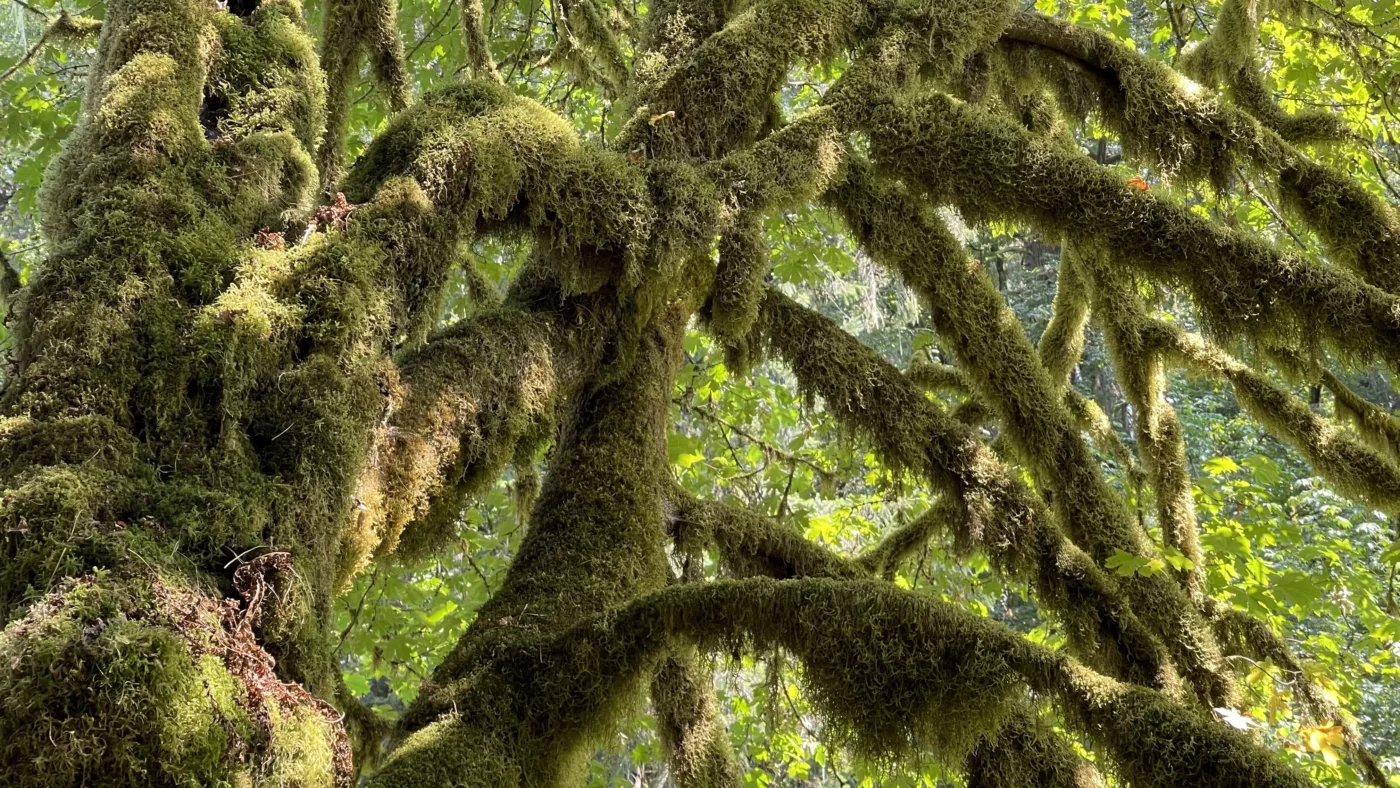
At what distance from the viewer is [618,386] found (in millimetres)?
3566

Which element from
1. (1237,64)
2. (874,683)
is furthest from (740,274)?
(1237,64)

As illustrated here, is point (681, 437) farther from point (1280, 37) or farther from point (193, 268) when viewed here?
point (1280, 37)

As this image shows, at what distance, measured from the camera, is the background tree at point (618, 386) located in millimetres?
1997

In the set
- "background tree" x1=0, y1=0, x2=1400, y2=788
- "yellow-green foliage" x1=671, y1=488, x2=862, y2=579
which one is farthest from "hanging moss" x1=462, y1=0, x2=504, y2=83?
"yellow-green foliage" x1=671, y1=488, x2=862, y2=579

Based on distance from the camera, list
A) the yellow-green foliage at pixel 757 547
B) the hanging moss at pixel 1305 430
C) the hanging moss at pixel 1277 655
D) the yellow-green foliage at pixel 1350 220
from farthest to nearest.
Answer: the hanging moss at pixel 1305 430 → the hanging moss at pixel 1277 655 → the yellow-green foliage at pixel 757 547 → the yellow-green foliage at pixel 1350 220

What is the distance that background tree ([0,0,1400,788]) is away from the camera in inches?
78.6

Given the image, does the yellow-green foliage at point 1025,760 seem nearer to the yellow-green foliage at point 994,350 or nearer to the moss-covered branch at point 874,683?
the moss-covered branch at point 874,683

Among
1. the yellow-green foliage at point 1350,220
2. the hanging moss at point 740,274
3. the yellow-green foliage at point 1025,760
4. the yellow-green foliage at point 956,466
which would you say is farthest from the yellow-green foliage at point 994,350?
the yellow-green foliage at point 1025,760

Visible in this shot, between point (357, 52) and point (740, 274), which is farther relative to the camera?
point (357, 52)

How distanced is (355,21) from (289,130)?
144 cm

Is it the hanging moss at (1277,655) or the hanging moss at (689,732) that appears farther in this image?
the hanging moss at (1277,655)

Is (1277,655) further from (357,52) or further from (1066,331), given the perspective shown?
(357,52)

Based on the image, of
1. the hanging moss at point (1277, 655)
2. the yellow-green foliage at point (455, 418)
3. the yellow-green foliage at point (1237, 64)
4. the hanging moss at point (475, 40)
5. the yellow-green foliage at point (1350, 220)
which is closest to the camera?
the yellow-green foliage at point (455, 418)

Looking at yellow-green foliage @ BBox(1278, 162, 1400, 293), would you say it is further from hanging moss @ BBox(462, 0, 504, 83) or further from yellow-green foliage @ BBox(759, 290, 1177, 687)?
hanging moss @ BBox(462, 0, 504, 83)
